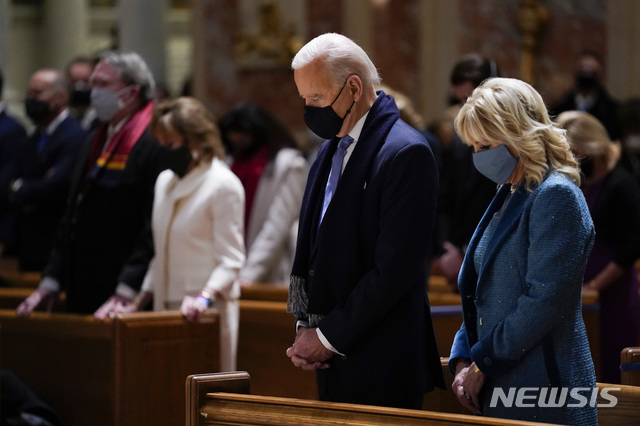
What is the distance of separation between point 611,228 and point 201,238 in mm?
2057

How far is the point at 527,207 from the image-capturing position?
2846 millimetres

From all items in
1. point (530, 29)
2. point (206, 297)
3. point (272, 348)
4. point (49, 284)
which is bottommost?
point (272, 348)

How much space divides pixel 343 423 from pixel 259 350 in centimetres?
255

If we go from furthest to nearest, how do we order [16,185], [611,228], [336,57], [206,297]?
[16,185] < [611,228] < [206,297] < [336,57]

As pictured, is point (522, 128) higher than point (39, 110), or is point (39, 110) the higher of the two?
point (522, 128)

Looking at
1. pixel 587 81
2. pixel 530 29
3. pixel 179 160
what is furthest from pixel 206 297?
pixel 530 29

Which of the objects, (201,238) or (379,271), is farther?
(201,238)

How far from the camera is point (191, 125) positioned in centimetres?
478

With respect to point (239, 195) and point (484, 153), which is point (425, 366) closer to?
point (484, 153)

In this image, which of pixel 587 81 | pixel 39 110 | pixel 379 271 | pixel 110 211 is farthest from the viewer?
pixel 587 81

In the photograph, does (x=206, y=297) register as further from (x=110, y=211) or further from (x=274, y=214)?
(x=274, y=214)

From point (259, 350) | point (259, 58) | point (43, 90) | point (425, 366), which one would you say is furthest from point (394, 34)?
point (425, 366)

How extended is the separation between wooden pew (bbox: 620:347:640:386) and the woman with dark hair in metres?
2.93

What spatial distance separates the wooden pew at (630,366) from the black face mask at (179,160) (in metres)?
2.21
